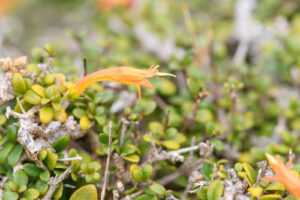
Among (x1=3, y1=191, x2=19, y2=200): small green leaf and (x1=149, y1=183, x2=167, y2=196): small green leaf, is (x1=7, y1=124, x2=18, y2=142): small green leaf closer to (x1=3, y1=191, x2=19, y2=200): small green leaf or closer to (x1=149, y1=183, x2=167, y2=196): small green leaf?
(x1=3, y1=191, x2=19, y2=200): small green leaf

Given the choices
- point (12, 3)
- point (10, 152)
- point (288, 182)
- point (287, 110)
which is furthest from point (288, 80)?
point (12, 3)

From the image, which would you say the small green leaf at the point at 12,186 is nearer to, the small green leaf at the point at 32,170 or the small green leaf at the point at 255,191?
the small green leaf at the point at 32,170

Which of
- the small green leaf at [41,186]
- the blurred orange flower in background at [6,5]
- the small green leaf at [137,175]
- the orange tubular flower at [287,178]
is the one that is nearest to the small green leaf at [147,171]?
the small green leaf at [137,175]

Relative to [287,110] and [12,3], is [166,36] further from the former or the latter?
[12,3]

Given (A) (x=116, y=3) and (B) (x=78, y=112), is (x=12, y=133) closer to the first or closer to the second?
(B) (x=78, y=112)

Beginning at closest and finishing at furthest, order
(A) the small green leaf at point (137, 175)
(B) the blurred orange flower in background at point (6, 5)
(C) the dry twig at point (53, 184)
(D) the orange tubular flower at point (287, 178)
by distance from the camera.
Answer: (D) the orange tubular flower at point (287, 178), (C) the dry twig at point (53, 184), (A) the small green leaf at point (137, 175), (B) the blurred orange flower in background at point (6, 5)

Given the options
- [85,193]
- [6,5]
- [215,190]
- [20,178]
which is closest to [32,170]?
[20,178]
